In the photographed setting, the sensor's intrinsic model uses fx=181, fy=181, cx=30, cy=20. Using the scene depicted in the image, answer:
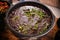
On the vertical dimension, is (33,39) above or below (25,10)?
below

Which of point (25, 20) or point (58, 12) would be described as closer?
point (25, 20)

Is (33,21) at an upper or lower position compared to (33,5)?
lower

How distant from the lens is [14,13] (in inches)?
50.1

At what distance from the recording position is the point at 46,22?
1.25 metres

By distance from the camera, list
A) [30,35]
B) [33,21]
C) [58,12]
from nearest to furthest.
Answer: [30,35] < [33,21] < [58,12]

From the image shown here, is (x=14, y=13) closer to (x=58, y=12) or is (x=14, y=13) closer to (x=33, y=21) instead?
(x=33, y=21)

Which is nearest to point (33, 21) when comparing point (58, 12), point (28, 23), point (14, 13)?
point (28, 23)

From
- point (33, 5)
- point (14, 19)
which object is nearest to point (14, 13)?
point (14, 19)

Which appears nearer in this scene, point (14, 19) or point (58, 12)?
point (14, 19)

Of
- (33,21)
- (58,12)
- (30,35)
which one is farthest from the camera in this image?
(58,12)

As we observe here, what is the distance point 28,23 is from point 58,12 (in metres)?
0.49

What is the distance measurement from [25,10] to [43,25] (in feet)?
0.59

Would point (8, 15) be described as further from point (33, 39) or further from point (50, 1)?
point (50, 1)

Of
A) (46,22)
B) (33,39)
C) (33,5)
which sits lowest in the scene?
(33,39)
